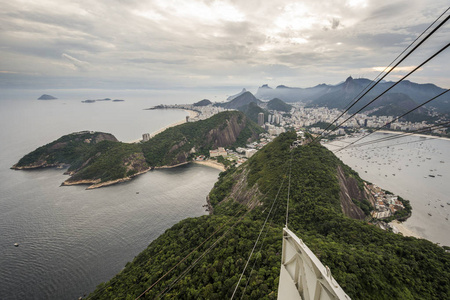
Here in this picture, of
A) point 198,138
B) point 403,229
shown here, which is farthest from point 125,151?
point 403,229

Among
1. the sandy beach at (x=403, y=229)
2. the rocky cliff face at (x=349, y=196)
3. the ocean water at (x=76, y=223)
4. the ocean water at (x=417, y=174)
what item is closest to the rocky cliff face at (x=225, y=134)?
the ocean water at (x=76, y=223)

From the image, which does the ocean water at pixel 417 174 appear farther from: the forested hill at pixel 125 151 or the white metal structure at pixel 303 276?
the forested hill at pixel 125 151

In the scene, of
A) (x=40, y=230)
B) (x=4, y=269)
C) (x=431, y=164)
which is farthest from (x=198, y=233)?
(x=431, y=164)

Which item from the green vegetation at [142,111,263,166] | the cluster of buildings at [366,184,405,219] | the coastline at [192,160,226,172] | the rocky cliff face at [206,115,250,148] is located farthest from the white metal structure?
the rocky cliff face at [206,115,250,148]

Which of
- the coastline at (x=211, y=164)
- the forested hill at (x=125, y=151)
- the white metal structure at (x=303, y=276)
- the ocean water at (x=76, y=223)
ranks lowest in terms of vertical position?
the ocean water at (x=76, y=223)

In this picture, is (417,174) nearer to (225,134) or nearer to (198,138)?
(225,134)
